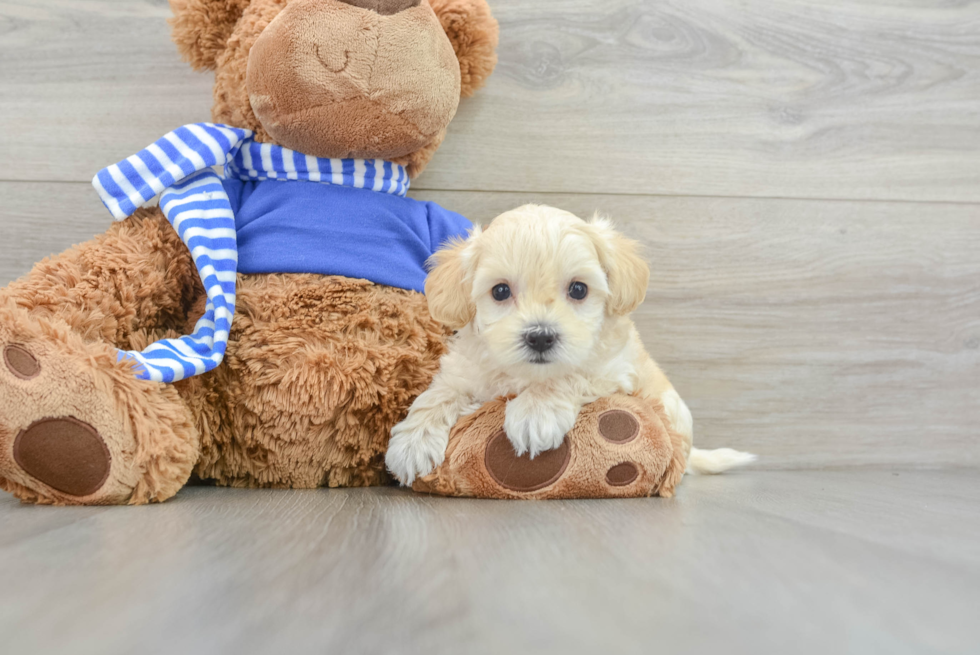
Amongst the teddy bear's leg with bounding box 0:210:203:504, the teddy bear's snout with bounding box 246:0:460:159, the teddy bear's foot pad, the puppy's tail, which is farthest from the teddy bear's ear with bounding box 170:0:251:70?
the puppy's tail

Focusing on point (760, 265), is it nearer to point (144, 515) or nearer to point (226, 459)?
point (226, 459)

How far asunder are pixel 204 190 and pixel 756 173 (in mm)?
1079

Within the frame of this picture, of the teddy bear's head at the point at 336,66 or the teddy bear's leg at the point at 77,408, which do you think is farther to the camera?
the teddy bear's head at the point at 336,66

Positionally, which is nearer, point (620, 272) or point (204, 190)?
point (620, 272)

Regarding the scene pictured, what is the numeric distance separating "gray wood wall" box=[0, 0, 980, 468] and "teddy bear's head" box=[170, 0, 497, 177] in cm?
24

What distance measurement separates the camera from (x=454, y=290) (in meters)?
0.94

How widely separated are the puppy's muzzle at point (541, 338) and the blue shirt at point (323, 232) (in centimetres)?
30

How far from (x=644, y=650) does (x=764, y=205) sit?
1233 millimetres

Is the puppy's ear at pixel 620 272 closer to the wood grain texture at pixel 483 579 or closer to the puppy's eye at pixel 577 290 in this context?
the puppy's eye at pixel 577 290

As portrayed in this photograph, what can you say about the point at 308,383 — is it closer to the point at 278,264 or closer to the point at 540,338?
the point at 278,264

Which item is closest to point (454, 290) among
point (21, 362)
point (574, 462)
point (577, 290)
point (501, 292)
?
point (501, 292)

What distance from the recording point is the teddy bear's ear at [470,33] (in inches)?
44.8

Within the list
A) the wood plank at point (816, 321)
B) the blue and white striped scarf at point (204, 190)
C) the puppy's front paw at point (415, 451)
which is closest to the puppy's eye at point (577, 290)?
the puppy's front paw at point (415, 451)

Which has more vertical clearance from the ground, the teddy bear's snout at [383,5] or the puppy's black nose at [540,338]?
the teddy bear's snout at [383,5]
